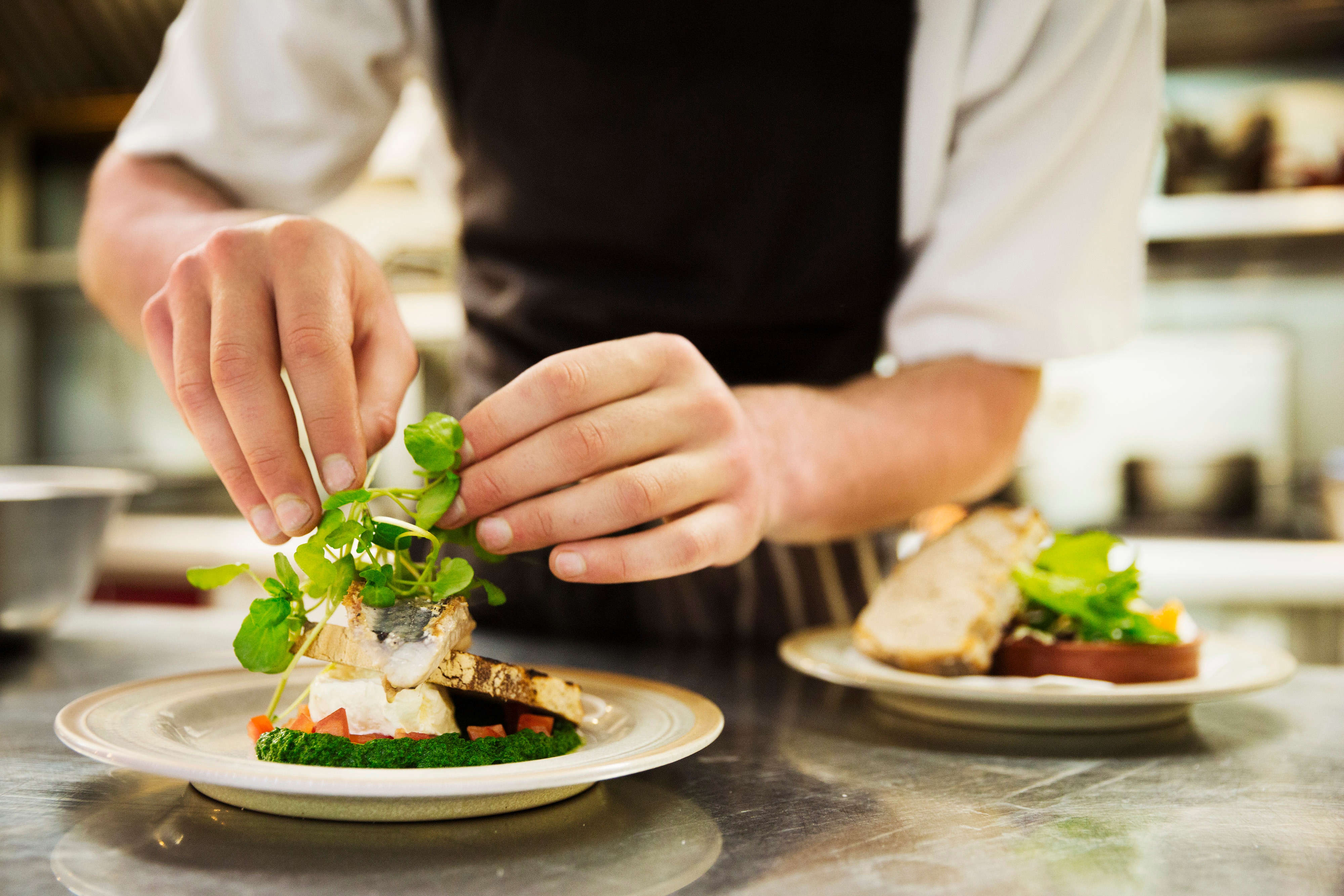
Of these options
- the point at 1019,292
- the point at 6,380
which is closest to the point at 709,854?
the point at 1019,292

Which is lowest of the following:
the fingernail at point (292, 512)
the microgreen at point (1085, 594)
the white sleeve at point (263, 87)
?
the microgreen at point (1085, 594)

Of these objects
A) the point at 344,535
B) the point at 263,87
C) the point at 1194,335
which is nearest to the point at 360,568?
the point at 344,535

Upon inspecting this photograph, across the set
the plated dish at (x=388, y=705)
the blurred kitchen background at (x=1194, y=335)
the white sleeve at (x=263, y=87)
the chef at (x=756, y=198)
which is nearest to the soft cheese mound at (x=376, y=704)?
the plated dish at (x=388, y=705)

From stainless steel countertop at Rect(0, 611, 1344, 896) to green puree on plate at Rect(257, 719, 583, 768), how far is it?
37 millimetres

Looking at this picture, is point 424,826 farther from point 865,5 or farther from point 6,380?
point 6,380

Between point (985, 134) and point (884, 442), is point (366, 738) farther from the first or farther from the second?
point (985, 134)

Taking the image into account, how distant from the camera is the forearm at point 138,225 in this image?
1076mm

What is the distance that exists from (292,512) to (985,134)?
0.92m

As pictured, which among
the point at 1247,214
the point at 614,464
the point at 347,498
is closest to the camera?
the point at 347,498

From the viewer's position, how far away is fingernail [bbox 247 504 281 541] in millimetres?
730

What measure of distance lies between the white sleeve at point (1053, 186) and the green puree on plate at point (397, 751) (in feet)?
2.57

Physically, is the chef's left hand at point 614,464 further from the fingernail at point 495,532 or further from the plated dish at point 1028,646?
the plated dish at point 1028,646

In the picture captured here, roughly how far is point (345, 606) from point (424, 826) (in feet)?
0.55

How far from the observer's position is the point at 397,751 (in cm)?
63
